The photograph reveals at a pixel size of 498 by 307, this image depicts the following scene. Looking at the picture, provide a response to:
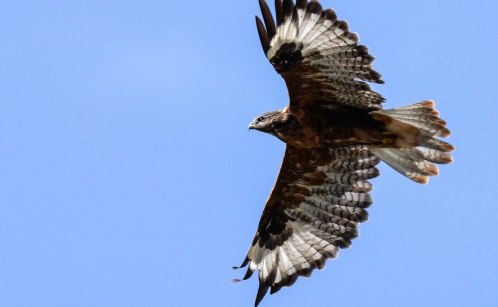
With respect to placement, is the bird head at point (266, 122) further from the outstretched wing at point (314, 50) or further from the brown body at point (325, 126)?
the outstretched wing at point (314, 50)

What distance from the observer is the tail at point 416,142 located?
14641 millimetres

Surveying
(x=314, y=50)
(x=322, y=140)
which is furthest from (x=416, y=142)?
(x=314, y=50)

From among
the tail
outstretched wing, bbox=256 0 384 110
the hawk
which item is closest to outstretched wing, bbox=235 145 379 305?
the hawk

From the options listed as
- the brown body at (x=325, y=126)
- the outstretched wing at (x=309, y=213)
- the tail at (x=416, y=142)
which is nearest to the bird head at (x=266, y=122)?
the brown body at (x=325, y=126)

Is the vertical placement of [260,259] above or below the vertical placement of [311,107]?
below

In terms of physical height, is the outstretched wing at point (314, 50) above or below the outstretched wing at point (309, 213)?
above

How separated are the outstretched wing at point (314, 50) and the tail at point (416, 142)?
61 cm

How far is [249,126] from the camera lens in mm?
14602

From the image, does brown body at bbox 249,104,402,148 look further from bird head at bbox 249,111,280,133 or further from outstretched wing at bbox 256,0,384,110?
outstretched wing at bbox 256,0,384,110

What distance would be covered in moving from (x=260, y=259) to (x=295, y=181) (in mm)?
1167

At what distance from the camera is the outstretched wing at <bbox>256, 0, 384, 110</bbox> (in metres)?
13.8

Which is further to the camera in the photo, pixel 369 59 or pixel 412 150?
pixel 412 150

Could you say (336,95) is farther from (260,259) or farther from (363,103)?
(260,259)

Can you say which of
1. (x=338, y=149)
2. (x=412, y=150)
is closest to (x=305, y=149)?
(x=338, y=149)
